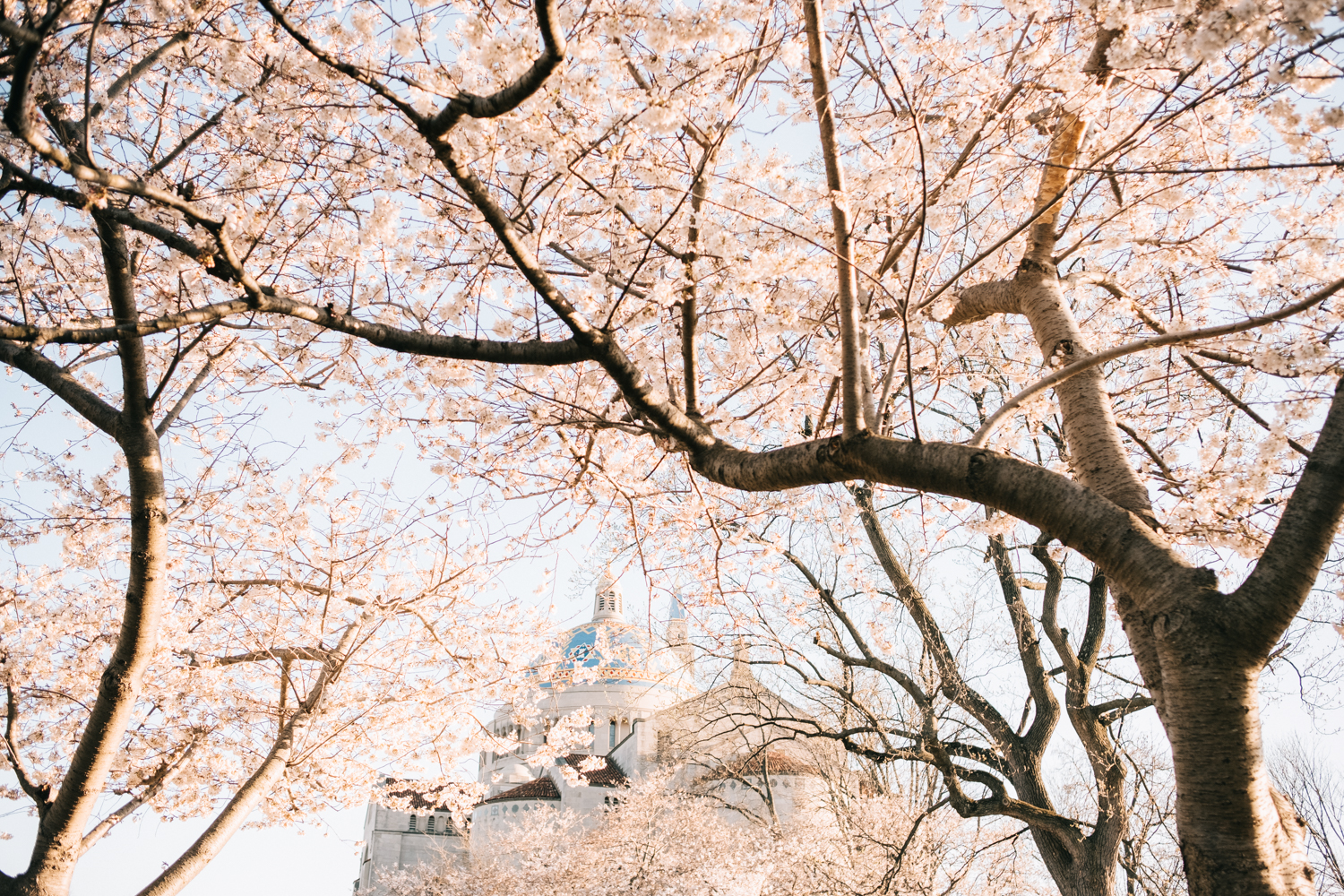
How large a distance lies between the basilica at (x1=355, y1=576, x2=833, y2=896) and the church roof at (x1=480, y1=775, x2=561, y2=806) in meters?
0.08

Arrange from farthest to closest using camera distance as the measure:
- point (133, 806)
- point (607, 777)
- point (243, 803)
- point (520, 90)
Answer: point (607, 777) < point (133, 806) < point (243, 803) < point (520, 90)

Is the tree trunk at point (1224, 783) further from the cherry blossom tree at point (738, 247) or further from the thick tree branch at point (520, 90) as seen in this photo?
the thick tree branch at point (520, 90)

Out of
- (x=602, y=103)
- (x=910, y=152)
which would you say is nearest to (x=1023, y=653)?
(x=910, y=152)

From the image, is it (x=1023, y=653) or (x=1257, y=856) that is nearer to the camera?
(x=1257, y=856)

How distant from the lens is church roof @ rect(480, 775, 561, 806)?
30.7 metres

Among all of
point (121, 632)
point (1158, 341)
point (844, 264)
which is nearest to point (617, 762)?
point (121, 632)

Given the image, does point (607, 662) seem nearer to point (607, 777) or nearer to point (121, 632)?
point (121, 632)

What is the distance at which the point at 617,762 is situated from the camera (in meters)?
33.4

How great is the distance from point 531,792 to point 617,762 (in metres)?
4.21

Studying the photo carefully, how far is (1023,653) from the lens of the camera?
25.8ft

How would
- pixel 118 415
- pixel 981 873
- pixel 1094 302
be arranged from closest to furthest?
pixel 118 415, pixel 1094 302, pixel 981 873

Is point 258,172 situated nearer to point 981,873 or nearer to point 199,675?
point 199,675

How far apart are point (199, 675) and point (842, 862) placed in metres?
11.8

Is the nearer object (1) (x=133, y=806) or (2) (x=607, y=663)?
(1) (x=133, y=806)
